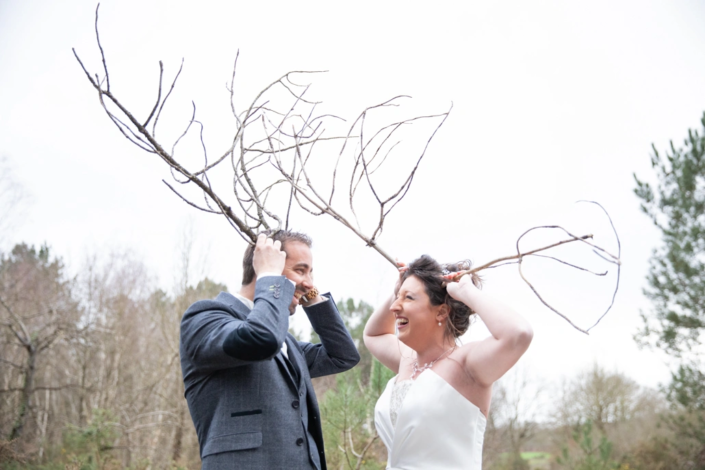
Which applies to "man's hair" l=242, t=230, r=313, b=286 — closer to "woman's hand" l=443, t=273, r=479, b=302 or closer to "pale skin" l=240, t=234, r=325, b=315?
"pale skin" l=240, t=234, r=325, b=315

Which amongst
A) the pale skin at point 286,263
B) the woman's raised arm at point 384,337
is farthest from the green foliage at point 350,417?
the pale skin at point 286,263

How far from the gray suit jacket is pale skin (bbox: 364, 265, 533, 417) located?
49 cm

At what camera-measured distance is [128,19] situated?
5.96 metres

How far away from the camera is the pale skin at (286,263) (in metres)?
2.17

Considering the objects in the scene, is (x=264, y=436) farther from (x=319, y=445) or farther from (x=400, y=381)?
(x=400, y=381)

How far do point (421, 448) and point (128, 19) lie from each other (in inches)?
218

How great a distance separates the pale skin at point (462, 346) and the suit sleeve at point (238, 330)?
1.76 feet

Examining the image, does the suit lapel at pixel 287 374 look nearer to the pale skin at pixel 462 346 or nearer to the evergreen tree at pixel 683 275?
the pale skin at pixel 462 346

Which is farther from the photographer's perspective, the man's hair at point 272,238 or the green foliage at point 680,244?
the green foliage at point 680,244

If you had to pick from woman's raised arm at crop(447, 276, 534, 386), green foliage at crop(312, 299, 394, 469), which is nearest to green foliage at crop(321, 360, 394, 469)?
green foliage at crop(312, 299, 394, 469)

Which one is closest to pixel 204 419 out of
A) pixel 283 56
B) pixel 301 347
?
pixel 301 347

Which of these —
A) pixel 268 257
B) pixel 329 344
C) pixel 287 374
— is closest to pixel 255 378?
pixel 287 374

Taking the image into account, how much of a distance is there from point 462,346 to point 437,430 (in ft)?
1.12

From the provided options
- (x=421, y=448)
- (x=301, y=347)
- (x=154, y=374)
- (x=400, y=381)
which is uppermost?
(x=154, y=374)
